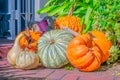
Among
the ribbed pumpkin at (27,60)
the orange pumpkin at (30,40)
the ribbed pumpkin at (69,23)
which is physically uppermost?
the ribbed pumpkin at (69,23)

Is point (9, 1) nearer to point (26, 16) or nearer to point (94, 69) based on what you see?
point (26, 16)

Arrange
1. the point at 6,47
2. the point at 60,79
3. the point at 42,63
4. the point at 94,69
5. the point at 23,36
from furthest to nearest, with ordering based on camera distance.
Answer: the point at 6,47 < the point at 23,36 < the point at 42,63 < the point at 94,69 < the point at 60,79

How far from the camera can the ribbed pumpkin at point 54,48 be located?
5.99 m

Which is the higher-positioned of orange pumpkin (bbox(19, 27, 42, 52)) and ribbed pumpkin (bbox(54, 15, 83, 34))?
ribbed pumpkin (bbox(54, 15, 83, 34))

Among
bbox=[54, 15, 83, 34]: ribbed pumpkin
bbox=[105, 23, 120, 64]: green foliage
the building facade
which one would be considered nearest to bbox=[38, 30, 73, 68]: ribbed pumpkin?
bbox=[54, 15, 83, 34]: ribbed pumpkin

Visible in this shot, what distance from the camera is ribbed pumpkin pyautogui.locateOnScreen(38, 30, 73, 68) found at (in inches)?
236

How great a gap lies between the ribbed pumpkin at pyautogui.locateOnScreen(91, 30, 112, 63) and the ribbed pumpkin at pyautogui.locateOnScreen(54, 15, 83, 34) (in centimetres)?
80

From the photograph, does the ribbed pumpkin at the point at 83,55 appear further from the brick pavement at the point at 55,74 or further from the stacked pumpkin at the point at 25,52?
the stacked pumpkin at the point at 25,52

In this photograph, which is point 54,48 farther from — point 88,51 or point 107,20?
point 107,20

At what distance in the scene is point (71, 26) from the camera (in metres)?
6.83

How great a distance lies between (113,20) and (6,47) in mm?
2566

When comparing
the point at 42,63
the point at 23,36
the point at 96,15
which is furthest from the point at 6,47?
the point at 96,15

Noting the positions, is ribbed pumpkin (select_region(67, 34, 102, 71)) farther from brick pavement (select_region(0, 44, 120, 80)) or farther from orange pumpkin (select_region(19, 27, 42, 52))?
orange pumpkin (select_region(19, 27, 42, 52))

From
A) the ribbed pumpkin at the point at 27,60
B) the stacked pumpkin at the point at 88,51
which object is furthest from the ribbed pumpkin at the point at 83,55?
the ribbed pumpkin at the point at 27,60
